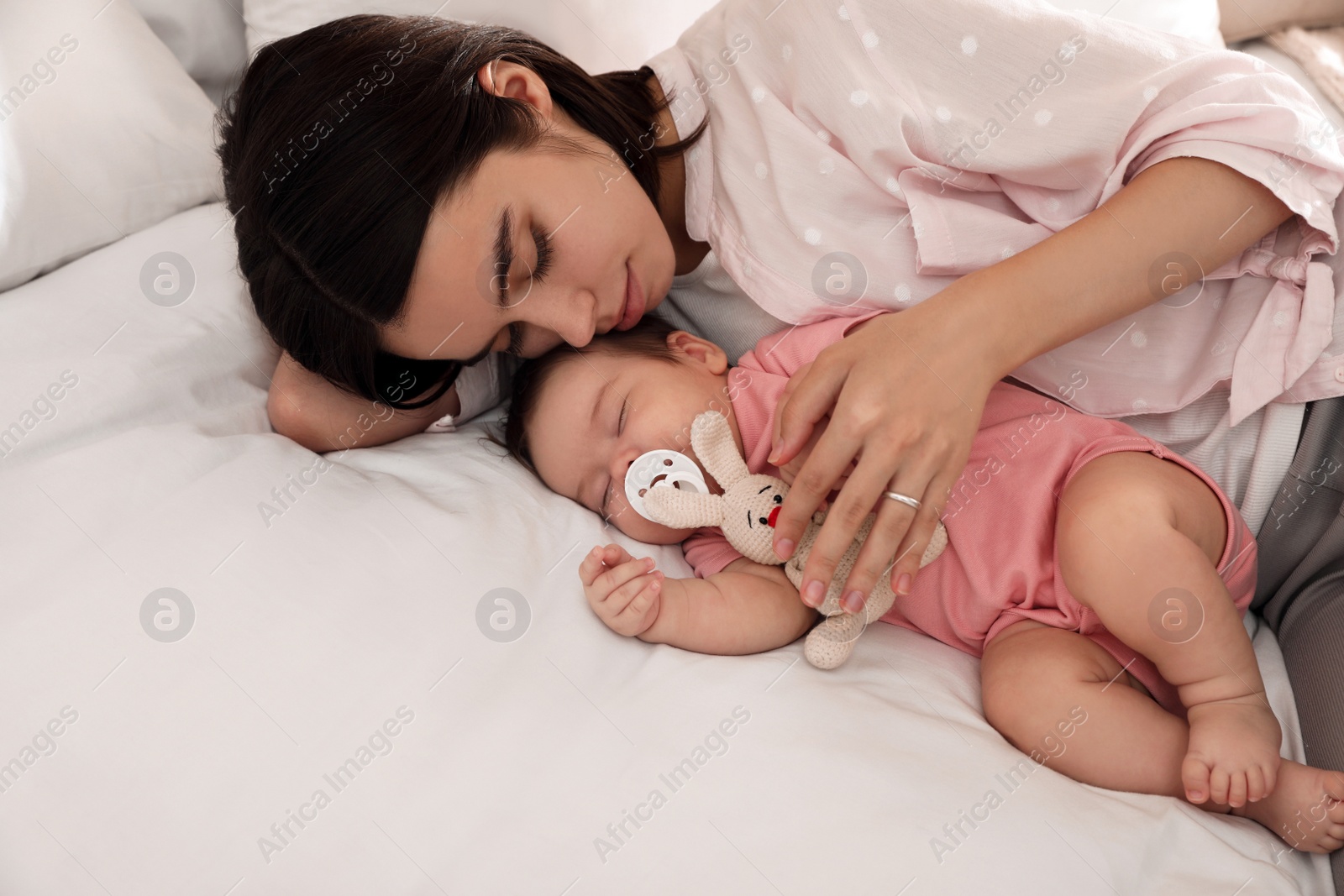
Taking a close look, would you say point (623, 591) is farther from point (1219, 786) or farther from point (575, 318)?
point (1219, 786)

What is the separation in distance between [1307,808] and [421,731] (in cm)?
75

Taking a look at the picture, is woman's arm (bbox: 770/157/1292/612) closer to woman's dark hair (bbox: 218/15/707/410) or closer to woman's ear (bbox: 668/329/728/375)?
woman's ear (bbox: 668/329/728/375)

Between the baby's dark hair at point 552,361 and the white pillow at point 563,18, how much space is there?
57cm

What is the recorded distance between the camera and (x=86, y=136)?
1.20 metres

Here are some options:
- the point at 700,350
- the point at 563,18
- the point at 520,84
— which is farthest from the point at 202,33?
the point at 700,350

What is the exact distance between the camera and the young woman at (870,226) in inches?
33.7

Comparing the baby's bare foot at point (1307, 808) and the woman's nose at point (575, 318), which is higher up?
the woman's nose at point (575, 318)

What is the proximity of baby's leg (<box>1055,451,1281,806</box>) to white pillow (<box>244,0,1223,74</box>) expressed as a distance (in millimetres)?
926

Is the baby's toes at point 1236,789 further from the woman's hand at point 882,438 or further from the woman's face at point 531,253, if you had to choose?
the woman's face at point 531,253

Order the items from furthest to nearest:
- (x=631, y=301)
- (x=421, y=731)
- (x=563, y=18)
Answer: (x=563, y=18) < (x=631, y=301) < (x=421, y=731)

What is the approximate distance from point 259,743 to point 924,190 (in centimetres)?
88

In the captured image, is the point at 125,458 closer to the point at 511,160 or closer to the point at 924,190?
the point at 511,160

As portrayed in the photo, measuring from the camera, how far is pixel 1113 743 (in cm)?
82

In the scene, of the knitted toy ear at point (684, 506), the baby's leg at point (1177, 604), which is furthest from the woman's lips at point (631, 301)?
the baby's leg at point (1177, 604)
